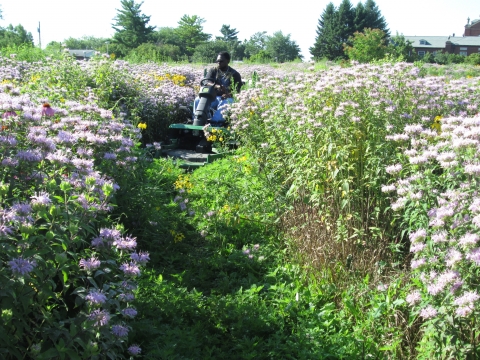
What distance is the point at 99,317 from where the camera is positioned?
1.94 m

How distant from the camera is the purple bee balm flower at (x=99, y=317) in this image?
6.32ft

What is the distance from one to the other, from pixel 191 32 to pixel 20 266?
63.6 metres

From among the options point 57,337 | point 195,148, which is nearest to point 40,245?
point 57,337

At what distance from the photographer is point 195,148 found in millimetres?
8602

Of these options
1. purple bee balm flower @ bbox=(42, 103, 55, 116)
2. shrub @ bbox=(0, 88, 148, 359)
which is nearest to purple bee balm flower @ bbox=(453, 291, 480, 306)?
shrub @ bbox=(0, 88, 148, 359)

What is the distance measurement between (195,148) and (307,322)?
5.72 meters

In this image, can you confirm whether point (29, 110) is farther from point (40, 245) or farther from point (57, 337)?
point (57, 337)

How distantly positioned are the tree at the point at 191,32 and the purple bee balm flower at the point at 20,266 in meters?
62.0

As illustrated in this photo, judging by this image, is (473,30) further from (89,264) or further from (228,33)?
(89,264)

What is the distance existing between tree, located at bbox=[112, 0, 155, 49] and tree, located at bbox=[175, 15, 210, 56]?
686 cm

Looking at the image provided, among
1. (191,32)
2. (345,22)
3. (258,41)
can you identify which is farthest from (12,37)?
(258,41)

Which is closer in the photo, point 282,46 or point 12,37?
point 12,37

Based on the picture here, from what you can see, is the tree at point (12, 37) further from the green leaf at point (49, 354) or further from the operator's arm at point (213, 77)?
the green leaf at point (49, 354)

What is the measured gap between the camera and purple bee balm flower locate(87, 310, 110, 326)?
1.93 meters
